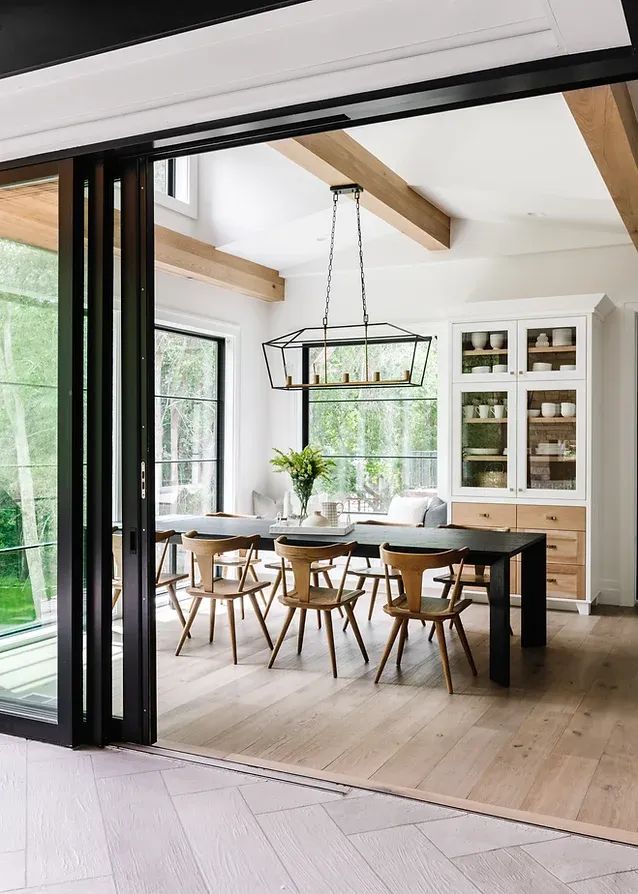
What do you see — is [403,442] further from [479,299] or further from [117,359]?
[117,359]

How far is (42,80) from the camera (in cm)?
284

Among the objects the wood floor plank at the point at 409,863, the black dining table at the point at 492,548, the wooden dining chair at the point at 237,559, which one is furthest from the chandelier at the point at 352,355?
the wood floor plank at the point at 409,863

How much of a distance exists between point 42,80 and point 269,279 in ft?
15.9

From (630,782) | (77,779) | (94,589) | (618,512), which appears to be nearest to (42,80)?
(94,589)

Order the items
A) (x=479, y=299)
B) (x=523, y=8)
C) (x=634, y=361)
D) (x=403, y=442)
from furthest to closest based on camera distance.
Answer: (x=403, y=442) → (x=479, y=299) → (x=634, y=361) → (x=523, y=8)

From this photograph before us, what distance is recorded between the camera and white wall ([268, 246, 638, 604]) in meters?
6.53

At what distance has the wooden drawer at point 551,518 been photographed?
6285 mm

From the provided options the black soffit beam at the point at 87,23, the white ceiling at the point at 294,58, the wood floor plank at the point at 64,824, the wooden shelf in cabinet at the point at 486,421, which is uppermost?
the black soffit beam at the point at 87,23

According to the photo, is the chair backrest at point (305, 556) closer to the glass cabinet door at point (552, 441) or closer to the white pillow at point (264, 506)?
the glass cabinet door at point (552, 441)

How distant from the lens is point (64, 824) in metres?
2.66

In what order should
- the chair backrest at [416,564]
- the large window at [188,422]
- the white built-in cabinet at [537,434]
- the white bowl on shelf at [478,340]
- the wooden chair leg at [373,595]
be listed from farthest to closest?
the large window at [188,422] < the white bowl on shelf at [478,340] < the white built-in cabinet at [537,434] < the wooden chair leg at [373,595] < the chair backrest at [416,564]

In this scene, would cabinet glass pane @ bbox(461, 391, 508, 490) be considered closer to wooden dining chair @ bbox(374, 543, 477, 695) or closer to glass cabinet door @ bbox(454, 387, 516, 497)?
glass cabinet door @ bbox(454, 387, 516, 497)

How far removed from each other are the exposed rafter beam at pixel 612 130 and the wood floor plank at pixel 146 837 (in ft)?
9.45

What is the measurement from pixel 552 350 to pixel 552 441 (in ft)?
2.25
